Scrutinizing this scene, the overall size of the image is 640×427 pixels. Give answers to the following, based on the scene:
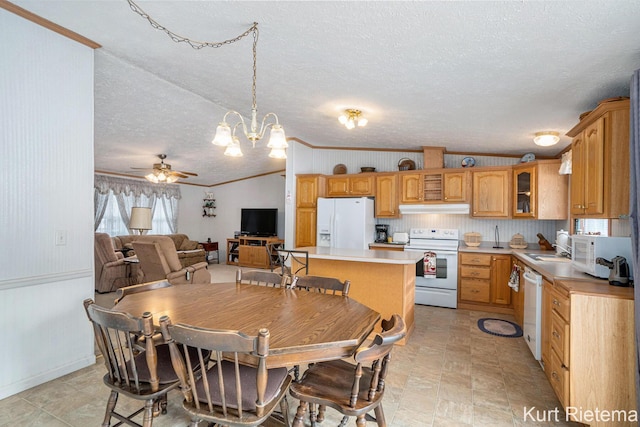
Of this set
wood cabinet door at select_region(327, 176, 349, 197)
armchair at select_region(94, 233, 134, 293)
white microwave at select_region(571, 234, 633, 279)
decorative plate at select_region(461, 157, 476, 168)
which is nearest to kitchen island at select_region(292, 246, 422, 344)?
white microwave at select_region(571, 234, 633, 279)

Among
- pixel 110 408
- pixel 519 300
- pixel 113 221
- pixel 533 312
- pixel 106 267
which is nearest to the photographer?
pixel 110 408

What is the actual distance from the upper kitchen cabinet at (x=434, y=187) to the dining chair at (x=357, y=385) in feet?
12.6

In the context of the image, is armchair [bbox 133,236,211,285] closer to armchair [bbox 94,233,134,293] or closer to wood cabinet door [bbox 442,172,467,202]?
armchair [bbox 94,233,134,293]

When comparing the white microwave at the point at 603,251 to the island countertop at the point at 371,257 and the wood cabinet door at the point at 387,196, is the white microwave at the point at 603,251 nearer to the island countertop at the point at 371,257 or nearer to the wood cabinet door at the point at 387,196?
the island countertop at the point at 371,257

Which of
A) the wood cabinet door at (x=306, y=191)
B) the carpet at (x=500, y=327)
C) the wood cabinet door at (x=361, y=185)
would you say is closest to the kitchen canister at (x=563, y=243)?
the carpet at (x=500, y=327)

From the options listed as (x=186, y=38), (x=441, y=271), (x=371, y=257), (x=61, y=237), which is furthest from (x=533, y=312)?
(x=61, y=237)

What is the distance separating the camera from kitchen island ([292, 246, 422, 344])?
11.1ft

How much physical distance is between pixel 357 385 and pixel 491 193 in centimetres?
426

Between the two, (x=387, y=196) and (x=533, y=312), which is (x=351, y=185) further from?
(x=533, y=312)

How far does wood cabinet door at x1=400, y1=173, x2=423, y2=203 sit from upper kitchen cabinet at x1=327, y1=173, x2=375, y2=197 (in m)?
0.51

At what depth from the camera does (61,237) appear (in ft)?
8.34

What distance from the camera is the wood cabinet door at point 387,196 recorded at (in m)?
5.44

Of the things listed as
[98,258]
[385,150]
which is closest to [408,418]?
[385,150]

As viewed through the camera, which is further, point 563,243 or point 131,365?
point 563,243
